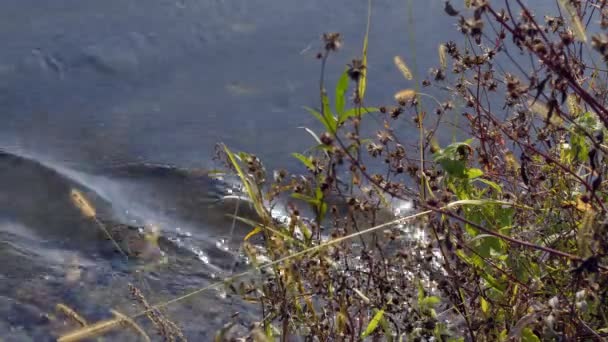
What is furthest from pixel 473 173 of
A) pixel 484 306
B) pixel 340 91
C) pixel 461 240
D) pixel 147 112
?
pixel 147 112

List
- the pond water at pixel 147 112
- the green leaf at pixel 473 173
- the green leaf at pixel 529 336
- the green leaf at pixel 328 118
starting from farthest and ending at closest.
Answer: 1. the pond water at pixel 147 112
2. the green leaf at pixel 473 173
3. the green leaf at pixel 529 336
4. the green leaf at pixel 328 118

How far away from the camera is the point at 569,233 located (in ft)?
7.20

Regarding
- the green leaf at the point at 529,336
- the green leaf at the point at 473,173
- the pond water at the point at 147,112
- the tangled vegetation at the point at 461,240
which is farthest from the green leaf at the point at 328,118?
the pond water at the point at 147,112

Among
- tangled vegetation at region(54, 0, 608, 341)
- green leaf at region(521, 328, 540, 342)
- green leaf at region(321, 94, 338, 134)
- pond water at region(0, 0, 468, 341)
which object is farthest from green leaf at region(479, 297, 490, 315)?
pond water at region(0, 0, 468, 341)

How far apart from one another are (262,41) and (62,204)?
6.77ft

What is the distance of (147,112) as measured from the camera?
4766 millimetres

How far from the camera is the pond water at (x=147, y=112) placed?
130 inches

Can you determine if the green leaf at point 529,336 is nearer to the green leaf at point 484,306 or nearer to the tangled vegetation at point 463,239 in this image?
the tangled vegetation at point 463,239

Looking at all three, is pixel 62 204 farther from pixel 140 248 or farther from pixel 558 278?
pixel 558 278

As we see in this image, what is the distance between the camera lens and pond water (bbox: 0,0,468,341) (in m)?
3.31

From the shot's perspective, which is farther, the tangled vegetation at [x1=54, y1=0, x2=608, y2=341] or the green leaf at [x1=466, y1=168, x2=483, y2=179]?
the green leaf at [x1=466, y1=168, x2=483, y2=179]

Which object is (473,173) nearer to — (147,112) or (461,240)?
(461,240)

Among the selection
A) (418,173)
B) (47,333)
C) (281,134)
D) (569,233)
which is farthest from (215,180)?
(569,233)

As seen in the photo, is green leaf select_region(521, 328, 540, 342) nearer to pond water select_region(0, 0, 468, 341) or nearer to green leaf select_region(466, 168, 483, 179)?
green leaf select_region(466, 168, 483, 179)
